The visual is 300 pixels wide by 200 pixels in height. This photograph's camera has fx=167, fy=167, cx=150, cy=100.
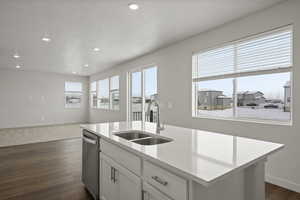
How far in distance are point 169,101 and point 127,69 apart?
2.49m

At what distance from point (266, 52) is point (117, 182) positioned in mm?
2895

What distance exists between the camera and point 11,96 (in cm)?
756

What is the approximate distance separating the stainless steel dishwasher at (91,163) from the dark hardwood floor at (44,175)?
0.63 ft

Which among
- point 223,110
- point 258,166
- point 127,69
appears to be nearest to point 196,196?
point 258,166

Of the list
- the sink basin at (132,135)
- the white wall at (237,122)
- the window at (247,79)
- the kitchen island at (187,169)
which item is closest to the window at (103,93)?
the white wall at (237,122)

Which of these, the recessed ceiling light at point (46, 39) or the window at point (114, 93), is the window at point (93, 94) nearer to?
the window at point (114, 93)

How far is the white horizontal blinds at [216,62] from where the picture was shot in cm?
318

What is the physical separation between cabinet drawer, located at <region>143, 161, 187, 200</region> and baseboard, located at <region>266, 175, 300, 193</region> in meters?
2.37

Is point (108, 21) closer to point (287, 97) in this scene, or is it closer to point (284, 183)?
point (287, 97)

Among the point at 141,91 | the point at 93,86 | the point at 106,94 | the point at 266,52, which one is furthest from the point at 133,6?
the point at 93,86

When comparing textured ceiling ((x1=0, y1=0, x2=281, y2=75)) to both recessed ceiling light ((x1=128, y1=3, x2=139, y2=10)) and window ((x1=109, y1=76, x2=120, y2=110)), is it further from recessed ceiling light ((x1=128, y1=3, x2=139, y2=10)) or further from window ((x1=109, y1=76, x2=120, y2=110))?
window ((x1=109, y1=76, x2=120, y2=110))

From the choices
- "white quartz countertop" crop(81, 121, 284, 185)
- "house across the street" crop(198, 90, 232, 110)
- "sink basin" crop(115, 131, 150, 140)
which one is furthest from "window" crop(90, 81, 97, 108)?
"white quartz countertop" crop(81, 121, 284, 185)

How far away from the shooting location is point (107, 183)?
5.84 feet

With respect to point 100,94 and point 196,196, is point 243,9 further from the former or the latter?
point 100,94
